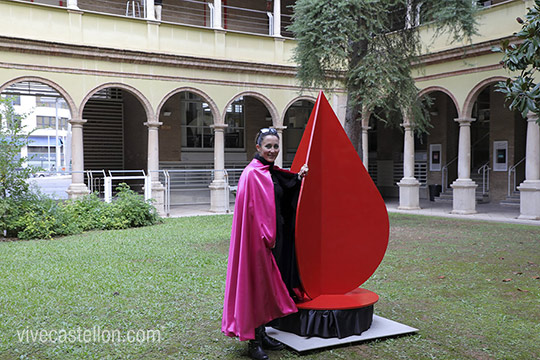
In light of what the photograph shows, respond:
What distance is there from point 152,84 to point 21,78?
3892mm

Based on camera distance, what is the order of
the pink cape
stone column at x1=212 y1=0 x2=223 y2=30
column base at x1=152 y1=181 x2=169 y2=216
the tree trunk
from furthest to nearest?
stone column at x1=212 y1=0 x2=223 y2=30 < column base at x1=152 y1=181 x2=169 y2=216 < the tree trunk < the pink cape

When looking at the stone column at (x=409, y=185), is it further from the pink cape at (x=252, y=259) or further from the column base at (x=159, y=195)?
the pink cape at (x=252, y=259)

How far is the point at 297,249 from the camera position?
442 centimetres

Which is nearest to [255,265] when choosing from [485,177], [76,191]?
[76,191]

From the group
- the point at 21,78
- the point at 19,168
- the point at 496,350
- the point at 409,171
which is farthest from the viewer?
the point at 409,171

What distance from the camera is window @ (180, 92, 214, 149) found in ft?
71.0

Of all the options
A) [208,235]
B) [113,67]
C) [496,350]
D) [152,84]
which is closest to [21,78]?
[113,67]

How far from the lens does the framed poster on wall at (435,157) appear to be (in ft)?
71.3

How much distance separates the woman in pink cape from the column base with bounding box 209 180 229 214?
13.4m

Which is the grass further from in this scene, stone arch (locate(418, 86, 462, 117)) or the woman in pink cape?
stone arch (locate(418, 86, 462, 117))

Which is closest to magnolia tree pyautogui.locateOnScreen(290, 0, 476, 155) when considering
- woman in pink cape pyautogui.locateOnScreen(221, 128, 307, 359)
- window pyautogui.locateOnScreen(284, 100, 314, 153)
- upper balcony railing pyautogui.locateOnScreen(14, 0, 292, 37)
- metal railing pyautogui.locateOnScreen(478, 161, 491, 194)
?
upper balcony railing pyautogui.locateOnScreen(14, 0, 292, 37)

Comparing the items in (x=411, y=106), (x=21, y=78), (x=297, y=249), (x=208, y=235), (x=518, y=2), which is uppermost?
(x=518, y=2)

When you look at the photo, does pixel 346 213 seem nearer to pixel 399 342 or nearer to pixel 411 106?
pixel 399 342

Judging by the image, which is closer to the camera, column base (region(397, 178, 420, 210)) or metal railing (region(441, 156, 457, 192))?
column base (region(397, 178, 420, 210))
